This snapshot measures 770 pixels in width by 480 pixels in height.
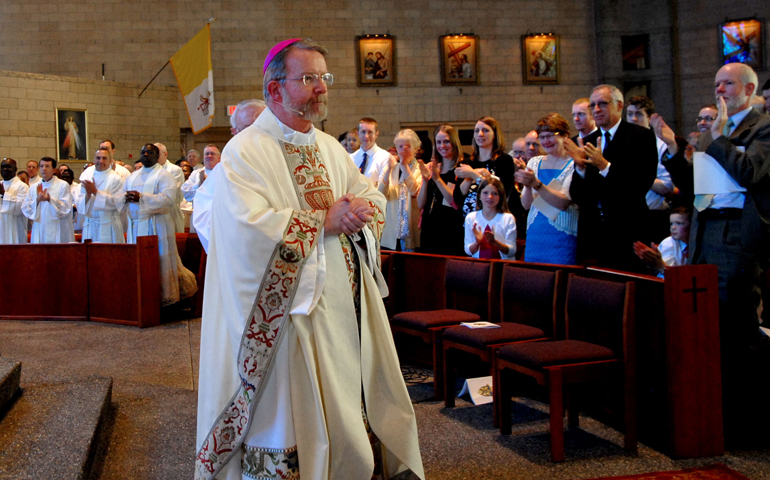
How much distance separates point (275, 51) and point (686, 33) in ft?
49.7

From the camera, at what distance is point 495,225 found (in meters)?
4.89

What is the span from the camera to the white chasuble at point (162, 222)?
712 centimetres

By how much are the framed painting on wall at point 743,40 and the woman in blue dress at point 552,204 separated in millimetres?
13000

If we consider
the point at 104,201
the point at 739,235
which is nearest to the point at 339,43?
the point at 104,201

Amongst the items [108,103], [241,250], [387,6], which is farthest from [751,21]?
[241,250]

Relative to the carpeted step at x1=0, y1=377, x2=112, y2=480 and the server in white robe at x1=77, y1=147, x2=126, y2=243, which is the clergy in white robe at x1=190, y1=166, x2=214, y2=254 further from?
the server in white robe at x1=77, y1=147, x2=126, y2=243

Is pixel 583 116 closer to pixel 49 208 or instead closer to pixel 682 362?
pixel 682 362

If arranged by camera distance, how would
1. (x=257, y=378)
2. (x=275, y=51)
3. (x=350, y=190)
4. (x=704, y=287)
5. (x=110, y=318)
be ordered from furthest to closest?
(x=110, y=318)
(x=704, y=287)
(x=350, y=190)
(x=275, y=51)
(x=257, y=378)

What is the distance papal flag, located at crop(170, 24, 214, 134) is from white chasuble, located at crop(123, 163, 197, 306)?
2790mm

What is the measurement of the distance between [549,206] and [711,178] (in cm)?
90

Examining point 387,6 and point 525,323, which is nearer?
point 525,323

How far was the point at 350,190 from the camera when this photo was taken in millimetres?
2848

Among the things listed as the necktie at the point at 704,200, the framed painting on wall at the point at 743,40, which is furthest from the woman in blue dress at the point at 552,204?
the framed painting on wall at the point at 743,40

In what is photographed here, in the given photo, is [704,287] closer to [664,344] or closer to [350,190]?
[664,344]
